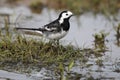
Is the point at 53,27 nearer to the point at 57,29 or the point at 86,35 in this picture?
the point at 57,29

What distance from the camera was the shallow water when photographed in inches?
287

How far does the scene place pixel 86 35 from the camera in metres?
10.6

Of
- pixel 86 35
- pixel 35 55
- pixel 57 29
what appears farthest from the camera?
pixel 86 35

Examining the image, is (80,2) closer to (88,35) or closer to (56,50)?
(88,35)

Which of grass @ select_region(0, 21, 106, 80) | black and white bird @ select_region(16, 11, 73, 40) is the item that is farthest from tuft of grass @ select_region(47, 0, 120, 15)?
grass @ select_region(0, 21, 106, 80)

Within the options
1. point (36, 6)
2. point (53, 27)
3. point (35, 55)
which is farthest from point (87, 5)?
point (35, 55)

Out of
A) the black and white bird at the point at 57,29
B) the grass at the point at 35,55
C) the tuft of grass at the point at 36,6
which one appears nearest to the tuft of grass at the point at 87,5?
the tuft of grass at the point at 36,6

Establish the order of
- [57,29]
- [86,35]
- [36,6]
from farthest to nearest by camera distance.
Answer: [36,6], [86,35], [57,29]

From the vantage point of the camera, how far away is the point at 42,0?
1534 centimetres

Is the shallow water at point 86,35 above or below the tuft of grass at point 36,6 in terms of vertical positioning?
below

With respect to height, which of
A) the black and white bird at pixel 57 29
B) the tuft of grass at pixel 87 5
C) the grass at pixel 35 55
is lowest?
the grass at pixel 35 55

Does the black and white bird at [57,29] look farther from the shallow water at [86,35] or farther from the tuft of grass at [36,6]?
the tuft of grass at [36,6]

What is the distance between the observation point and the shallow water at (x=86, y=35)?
7.29 m

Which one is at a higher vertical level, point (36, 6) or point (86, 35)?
point (36, 6)
